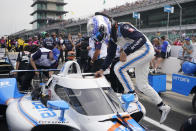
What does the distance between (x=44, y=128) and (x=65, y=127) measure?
0.28 m

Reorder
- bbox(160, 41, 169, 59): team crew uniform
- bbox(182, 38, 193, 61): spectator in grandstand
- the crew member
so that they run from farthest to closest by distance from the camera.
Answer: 1. bbox(160, 41, 169, 59): team crew uniform
2. bbox(182, 38, 193, 61): spectator in grandstand
3. the crew member

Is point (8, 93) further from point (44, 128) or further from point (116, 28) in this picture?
point (116, 28)

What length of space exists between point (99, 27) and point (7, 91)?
2178 millimetres

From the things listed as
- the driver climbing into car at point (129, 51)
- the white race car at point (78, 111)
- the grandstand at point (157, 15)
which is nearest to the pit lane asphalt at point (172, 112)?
the driver climbing into car at point (129, 51)

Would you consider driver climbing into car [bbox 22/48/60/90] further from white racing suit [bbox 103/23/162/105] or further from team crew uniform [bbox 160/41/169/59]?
team crew uniform [bbox 160/41/169/59]

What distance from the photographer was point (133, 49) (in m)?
3.79

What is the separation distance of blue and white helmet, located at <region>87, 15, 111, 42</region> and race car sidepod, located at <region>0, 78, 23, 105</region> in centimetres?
194

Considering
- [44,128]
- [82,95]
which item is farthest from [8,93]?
[82,95]

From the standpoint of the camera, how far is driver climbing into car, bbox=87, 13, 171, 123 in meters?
3.80

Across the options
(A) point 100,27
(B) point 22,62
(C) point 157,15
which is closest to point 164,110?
(A) point 100,27

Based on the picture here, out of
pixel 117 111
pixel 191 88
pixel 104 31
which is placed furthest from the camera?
pixel 191 88

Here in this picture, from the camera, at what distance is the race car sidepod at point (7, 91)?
427 centimetres

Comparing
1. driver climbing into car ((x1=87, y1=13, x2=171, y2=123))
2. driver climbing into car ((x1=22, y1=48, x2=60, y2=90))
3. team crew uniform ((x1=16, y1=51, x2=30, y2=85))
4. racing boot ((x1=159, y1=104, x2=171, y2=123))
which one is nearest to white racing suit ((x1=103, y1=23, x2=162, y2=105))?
driver climbing into car ((x1=87, y1=13, x2=171, y2=123))

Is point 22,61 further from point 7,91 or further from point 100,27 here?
point 100,27
